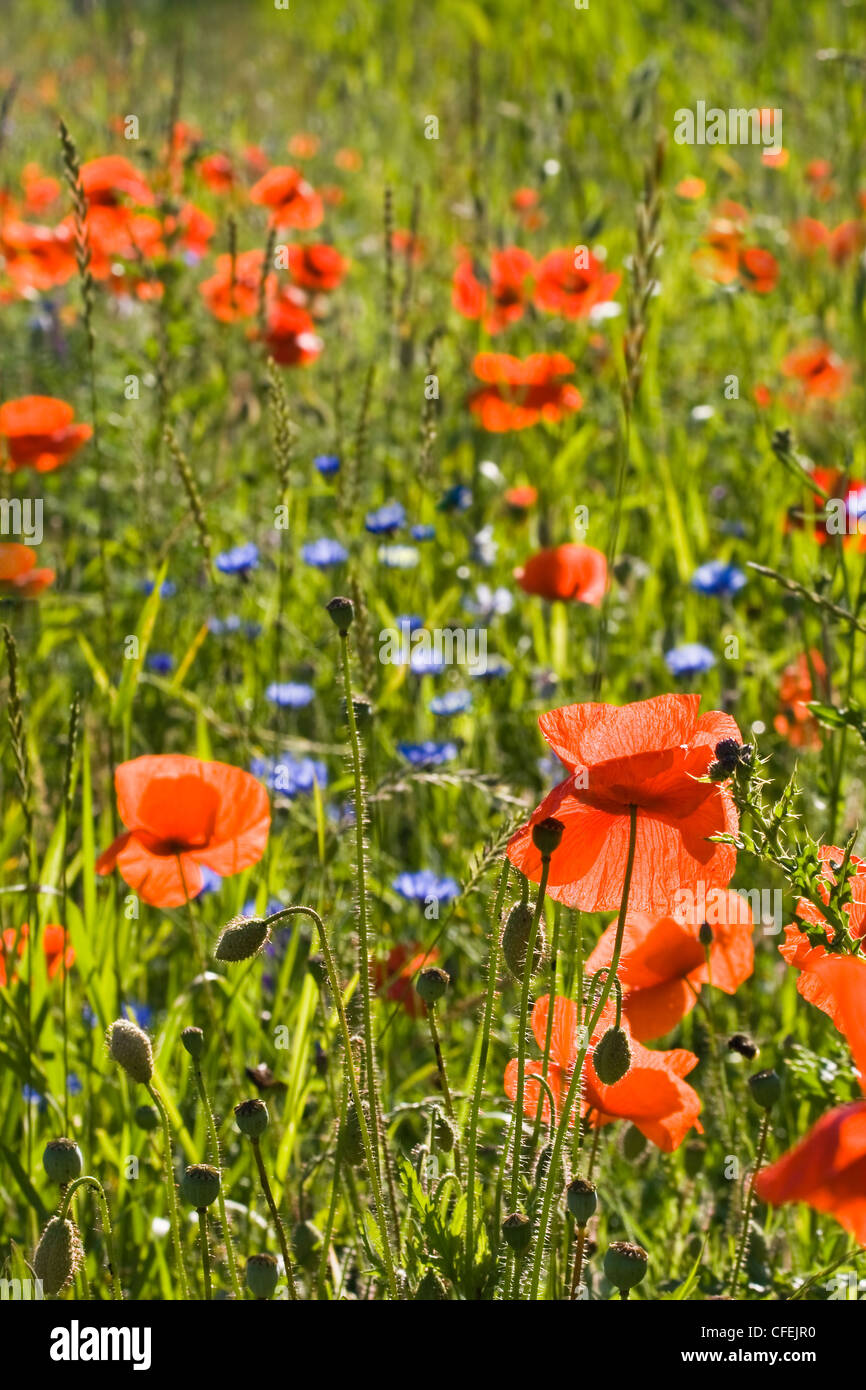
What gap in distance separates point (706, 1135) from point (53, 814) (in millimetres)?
1156

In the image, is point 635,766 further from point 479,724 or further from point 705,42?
point 705,42

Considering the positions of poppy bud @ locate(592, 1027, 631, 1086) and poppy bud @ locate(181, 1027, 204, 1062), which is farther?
poppy bud @ locate(181, 1027, 204, 1062)

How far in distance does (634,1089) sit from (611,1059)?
0.55 ft

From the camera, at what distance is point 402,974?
1688 mm

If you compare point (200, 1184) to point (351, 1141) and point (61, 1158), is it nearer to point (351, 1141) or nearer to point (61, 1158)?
point (61, 1158)

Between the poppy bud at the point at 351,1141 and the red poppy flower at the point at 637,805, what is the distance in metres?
0.28

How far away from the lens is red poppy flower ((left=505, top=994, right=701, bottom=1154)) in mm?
1185

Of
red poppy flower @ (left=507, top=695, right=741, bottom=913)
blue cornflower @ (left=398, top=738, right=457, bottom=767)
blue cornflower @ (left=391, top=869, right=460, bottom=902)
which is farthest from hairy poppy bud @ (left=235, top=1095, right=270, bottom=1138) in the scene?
blue cornflower @ (left=398, top=738, right=457, bottom=767)

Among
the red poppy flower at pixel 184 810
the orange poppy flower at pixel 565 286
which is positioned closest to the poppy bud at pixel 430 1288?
the red poppy flower at pixel 184 810

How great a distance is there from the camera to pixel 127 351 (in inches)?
141

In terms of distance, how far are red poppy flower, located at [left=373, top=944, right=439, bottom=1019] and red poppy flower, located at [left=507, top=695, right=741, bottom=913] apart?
1.59 feet

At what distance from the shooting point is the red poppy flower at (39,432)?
9.36 ft

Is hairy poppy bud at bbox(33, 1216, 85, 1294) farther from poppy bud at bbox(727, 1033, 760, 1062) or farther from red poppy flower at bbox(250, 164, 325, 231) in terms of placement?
red poppy flower at bbox(250, 164, 325, 231)
